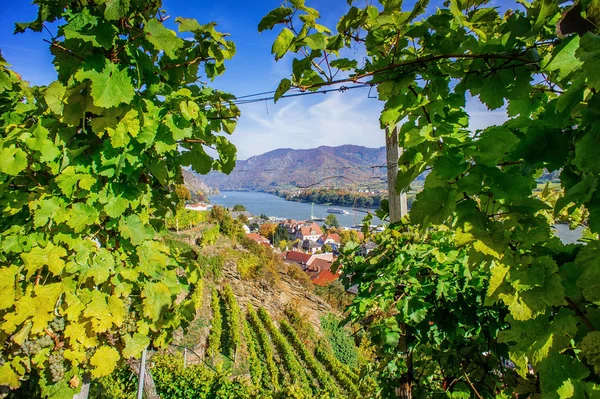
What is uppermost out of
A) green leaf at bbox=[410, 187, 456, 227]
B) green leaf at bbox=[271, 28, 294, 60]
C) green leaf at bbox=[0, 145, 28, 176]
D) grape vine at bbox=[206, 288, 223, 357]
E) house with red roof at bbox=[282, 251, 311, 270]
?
green leaf at bbox=[271, 28, 294, 60]

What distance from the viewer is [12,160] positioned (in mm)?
1706

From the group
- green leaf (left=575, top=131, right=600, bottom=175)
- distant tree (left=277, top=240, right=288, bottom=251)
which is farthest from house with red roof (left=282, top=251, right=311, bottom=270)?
green leaf (left=575, top=131, right=600, bottom=175)

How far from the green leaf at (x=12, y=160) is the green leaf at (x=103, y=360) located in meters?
1.08

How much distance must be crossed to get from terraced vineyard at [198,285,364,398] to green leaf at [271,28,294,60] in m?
12.7

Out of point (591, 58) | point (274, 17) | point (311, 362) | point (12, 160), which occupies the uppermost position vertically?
point (274, 17)

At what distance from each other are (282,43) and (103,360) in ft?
6.29

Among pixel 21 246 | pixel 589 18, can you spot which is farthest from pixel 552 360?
pixel 21 246

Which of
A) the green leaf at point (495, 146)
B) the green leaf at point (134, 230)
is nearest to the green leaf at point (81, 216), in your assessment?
the green leaf at point (134, 230)

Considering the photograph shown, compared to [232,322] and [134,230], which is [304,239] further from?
[134,230]

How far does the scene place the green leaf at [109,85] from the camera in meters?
1.40

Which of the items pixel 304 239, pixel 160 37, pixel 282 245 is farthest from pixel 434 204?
pixel 304 239

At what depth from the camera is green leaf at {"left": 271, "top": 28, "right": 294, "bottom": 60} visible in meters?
0.99

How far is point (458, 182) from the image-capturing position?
0.79 meters

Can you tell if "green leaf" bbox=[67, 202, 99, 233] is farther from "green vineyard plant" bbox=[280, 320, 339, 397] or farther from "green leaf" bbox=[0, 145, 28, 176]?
"green vineyard plant" bbox=[280, 320, 339, 397]
